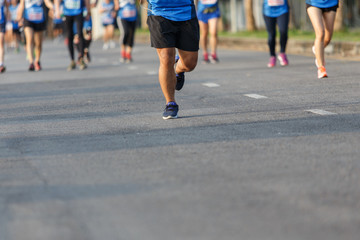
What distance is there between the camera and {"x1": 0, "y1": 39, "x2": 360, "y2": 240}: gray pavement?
4.23 metres

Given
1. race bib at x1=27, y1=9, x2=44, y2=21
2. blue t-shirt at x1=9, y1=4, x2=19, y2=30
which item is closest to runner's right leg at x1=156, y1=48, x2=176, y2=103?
race bib at x1=27, y1=9, x2=44, y2=21

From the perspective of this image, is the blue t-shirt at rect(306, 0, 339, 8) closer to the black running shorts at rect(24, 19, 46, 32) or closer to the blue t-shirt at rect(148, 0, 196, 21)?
the blue t-shirt at rect(148, 0, 196, 21)

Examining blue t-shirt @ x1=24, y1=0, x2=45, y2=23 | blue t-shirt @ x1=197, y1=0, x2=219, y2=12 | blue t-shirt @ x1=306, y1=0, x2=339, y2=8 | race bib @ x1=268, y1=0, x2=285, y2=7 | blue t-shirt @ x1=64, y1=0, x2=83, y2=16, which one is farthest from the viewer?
blue t-shirt @ x1=24, y1=0, x2=45, y2=23

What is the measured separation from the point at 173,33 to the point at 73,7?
9.32 metres

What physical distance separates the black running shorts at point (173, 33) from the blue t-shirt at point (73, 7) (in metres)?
9.10

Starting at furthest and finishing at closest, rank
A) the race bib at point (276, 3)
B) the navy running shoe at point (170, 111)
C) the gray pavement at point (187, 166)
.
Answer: the race bib at point (276, 3)
the navy running shoe at point (170, 111)
the gray pavement at point (187, 166)

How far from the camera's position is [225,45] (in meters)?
28.0

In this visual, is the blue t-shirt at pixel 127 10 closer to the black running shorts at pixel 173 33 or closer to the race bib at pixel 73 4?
the race bib at pixel 73 4

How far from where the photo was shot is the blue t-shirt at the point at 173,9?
852 centimetres

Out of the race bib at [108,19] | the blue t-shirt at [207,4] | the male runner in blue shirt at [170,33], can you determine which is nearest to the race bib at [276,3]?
the blue t-shirt at [207,4]

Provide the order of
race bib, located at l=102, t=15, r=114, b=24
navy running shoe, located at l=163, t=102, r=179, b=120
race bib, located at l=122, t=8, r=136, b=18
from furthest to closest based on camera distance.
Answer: race bib, located at l=102, t=15, r=114, b=24 < race bib, located at l=122, t=8, r=136, b=18 < navy running shoe, located at l=163, t=102, r=179, b=120

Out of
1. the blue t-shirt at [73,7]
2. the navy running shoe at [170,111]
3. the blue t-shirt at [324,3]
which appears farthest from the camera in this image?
the blue t-shirt at [73,7]

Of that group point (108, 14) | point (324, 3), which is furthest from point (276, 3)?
point (108, 14)

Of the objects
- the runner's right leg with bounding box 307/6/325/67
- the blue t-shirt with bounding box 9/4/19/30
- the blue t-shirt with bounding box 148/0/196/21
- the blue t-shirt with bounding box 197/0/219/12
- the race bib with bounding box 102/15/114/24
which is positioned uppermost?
the blue t-shirt with bounding box 148/0/196/21
